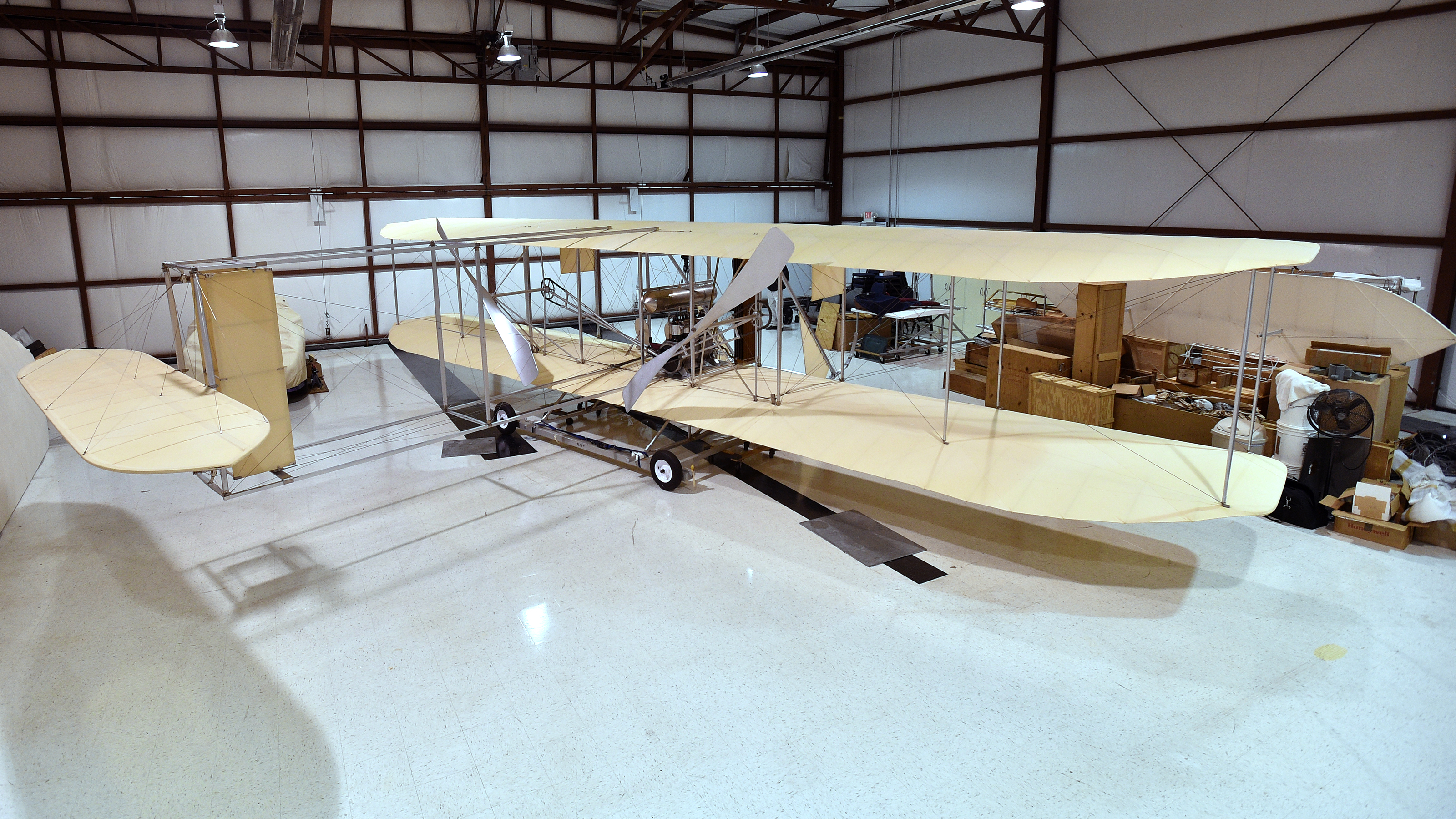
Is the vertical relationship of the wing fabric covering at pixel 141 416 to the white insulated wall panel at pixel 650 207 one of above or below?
below

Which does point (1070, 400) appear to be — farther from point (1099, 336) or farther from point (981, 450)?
point (981, 450)

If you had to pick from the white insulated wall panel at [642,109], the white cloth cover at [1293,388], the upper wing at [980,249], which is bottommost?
the white cloth cover at [1293,388]

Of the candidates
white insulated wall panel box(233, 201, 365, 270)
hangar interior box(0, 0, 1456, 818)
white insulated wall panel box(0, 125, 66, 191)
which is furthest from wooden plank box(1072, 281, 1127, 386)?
white insulated wall panel box(0, 125, 66, 191)

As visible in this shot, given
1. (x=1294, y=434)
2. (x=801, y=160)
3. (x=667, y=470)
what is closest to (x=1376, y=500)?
(x=1294, y=434)

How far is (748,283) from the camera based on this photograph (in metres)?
8.25

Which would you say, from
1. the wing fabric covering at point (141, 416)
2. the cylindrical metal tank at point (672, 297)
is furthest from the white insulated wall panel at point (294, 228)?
the wing fabric covering at point (141, 416)

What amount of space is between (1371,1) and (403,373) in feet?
57.8

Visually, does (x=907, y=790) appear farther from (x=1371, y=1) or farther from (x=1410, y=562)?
(x=1371, y=1)

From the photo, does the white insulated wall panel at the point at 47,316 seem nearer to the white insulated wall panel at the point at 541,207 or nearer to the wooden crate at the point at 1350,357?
the white insulated wall panel at the point at 541,207

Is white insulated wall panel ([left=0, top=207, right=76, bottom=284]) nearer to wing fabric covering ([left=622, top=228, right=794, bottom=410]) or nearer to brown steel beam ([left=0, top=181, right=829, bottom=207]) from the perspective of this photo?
brown steel beam ([left=0, top=181, right=829, bottom=207])

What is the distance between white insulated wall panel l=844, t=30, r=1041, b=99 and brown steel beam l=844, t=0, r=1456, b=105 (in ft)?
0.48

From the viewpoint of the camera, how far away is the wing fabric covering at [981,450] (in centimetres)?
619

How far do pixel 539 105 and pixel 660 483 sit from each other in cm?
1424

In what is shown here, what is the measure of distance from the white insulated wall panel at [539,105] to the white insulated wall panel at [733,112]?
344 centimetres
